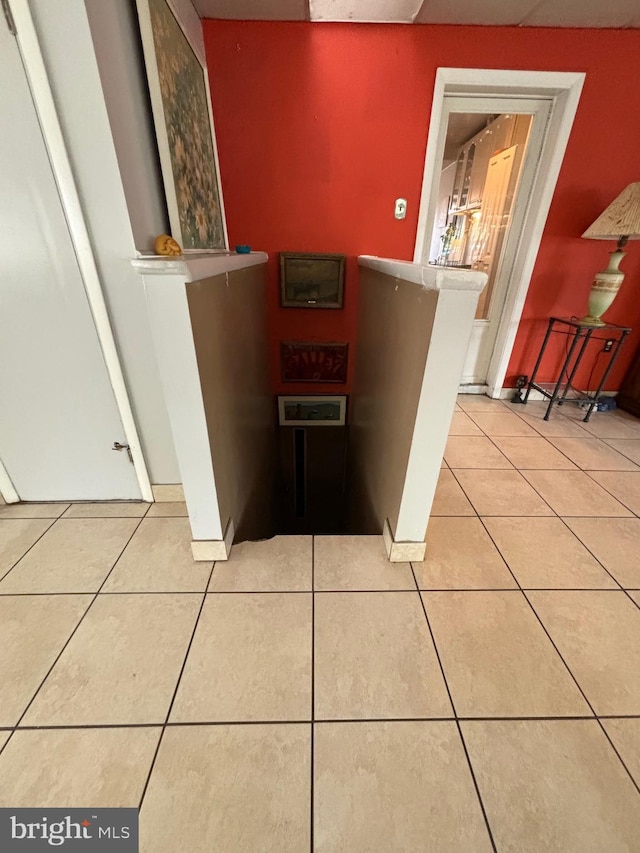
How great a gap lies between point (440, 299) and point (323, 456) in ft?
7.22

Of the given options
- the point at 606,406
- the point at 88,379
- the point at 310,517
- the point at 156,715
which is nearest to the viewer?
the point at 156,715

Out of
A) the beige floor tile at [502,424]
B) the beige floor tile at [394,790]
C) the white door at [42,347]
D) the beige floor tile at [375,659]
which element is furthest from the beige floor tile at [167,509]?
the beige floor tile at [502,424]

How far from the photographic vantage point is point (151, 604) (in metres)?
1.18

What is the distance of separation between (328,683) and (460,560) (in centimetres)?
69

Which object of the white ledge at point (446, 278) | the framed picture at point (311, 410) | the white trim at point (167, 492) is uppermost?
the white ledge at point (446, 278)

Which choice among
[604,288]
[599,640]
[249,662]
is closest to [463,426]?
[604,288]

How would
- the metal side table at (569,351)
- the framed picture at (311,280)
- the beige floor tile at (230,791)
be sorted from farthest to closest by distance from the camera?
the metal side table at (569,351) < the framed picture at (311,280) < the beige floor tile at (230,791)

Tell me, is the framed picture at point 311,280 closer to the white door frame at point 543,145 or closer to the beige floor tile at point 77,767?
Result: the white door frame at point 543,145

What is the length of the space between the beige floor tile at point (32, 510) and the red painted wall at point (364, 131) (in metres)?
1.71

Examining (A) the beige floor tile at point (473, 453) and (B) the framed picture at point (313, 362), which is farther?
(B) the framed picture at point (313, 362)

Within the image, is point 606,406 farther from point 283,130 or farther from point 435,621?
point 283,130

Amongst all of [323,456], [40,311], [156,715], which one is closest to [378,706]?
[156,715]

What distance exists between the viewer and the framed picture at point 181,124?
1214 millimetres

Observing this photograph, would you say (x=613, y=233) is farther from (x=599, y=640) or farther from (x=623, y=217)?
(x=599, y=640)
